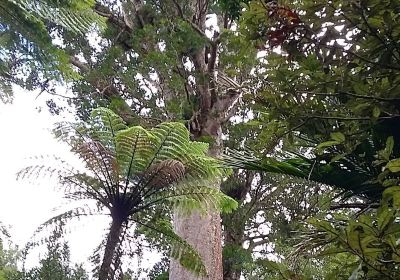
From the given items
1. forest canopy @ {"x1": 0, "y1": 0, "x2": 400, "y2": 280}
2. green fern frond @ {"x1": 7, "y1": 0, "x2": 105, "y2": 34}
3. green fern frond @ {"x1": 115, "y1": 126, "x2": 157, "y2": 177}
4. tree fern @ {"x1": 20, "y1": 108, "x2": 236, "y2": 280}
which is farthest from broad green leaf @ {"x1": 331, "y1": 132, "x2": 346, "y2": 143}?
green fern frond @ {"x1": 7, "y1": 0, "x2": 105, "y2": 34}

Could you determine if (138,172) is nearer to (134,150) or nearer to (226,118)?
(134,150)

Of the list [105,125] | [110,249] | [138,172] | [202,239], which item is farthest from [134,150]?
[202,239]

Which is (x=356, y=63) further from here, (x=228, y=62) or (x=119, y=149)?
(x=228, y=62)

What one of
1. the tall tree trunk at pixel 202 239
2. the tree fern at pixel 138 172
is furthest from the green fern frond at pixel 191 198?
the tall tree trunk at pixel 202 239

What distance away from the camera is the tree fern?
2.53 m

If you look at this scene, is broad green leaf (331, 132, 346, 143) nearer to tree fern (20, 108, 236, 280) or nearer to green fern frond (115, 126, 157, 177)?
tree fern (20, 108, 236, 280)

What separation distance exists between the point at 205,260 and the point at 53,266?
7.16 ft

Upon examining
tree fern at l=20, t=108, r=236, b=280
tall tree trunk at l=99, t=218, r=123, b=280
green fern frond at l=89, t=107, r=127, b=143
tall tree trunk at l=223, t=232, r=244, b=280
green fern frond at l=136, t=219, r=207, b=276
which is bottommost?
tall tree trunk at l=99, t=218, r=123, b=280

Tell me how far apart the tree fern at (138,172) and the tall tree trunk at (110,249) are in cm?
7

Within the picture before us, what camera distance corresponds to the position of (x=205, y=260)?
3.42 m

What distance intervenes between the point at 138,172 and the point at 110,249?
0.60 m

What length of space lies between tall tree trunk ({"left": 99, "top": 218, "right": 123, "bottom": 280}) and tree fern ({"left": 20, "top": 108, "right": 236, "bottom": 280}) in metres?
0.07

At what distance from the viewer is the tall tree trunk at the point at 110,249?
6.88 ft

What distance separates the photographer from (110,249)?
85.2 inches
